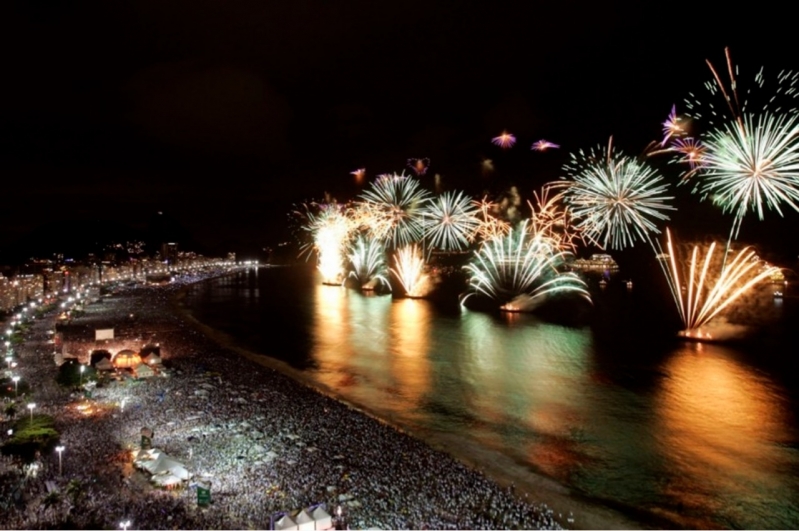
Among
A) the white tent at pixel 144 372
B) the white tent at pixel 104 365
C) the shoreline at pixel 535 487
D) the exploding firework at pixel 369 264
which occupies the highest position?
the exploding firework at pixel 369 264

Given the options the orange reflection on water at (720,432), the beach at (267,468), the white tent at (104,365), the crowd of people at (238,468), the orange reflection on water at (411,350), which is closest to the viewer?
Answer: the crowd of people at (238,468)

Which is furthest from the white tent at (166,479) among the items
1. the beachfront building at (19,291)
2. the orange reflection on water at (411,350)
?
the beachfront building at (19,291)

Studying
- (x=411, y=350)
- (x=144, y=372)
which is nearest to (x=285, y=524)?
(x=144, y=372)

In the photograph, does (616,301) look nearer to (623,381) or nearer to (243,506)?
(623,381)

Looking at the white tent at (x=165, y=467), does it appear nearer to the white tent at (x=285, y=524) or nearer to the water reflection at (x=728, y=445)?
the white tent at (x=285, y=524)

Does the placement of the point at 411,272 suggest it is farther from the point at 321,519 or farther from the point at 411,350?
the point at 321,519

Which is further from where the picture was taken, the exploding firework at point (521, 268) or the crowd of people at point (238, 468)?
the exploding firework at point (521, 268)

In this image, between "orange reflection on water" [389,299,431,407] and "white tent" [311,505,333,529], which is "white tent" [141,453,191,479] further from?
"orange reflection on water" [389,299,431,407]
